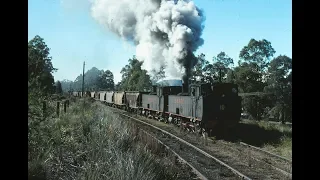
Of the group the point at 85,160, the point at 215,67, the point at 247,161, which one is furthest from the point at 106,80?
the point at 85,160

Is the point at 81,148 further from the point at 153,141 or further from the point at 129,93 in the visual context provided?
the point at 129,93

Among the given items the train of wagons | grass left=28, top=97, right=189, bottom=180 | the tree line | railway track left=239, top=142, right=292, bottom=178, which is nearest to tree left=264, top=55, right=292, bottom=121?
the tree line

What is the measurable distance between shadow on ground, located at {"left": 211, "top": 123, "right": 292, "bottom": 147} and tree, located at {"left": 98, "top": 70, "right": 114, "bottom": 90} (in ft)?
91.8

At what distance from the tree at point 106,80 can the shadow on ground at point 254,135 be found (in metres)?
28.0

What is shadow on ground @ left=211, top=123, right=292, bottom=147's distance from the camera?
13.7m

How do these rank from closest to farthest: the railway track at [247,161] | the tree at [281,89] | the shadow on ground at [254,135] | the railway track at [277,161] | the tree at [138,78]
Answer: the railway track at [247,161] → the railway track at [277,161] → the shadow on ground at [254,135] → the tree at [281,89] → the tree at [138,78]

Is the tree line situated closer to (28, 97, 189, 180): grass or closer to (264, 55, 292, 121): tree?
(264, 55, 292, 121): tree

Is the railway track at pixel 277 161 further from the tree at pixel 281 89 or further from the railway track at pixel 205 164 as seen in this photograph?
the tree at pixel 281 89

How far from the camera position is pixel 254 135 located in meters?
15.5

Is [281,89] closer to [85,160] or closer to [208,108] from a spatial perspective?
[208,108]

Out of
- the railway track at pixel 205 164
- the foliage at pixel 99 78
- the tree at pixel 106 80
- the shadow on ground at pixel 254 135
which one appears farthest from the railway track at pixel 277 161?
the tree at pixel 106 80

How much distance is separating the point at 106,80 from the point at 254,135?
32042 mm

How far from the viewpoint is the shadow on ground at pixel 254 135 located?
13.7 meters
